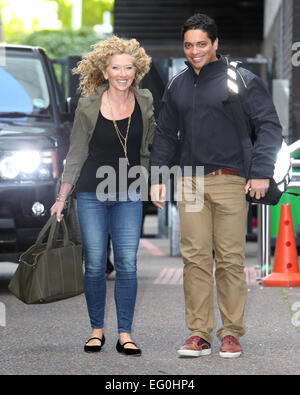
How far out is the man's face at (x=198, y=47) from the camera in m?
5.81

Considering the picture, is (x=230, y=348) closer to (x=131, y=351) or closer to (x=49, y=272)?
(x=131, y=351)

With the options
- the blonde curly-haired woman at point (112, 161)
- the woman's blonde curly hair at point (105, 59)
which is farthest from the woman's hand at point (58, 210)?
the woman's blonde curly hair at point (105, 59)

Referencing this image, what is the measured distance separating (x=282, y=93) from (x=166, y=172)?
8.64 m

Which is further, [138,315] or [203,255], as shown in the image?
[138,315]

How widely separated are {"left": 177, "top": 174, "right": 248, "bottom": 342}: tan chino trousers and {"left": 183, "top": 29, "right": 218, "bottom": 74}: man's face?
0.69 metres

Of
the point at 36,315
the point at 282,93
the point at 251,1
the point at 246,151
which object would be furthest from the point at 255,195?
the point at 251,1

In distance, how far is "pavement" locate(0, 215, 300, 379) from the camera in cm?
559

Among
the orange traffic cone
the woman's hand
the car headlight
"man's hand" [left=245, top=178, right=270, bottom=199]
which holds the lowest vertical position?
the orange traffic cone

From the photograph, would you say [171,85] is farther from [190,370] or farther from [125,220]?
[190,370]

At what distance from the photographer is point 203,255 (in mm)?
6008

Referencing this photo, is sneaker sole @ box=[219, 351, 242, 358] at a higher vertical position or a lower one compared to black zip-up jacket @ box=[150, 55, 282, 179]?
lower

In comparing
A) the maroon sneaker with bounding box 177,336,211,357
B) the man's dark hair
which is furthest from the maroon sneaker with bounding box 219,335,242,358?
the man's dark hair

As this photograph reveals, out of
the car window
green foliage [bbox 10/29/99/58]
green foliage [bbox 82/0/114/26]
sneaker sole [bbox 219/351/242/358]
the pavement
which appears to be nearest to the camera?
the pavement

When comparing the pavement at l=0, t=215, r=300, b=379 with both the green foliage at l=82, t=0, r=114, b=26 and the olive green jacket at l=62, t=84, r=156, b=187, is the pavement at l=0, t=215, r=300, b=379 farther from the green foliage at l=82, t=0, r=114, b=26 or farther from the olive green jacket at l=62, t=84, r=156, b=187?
the green foliage at l=82, t=0, r=114, b=26
